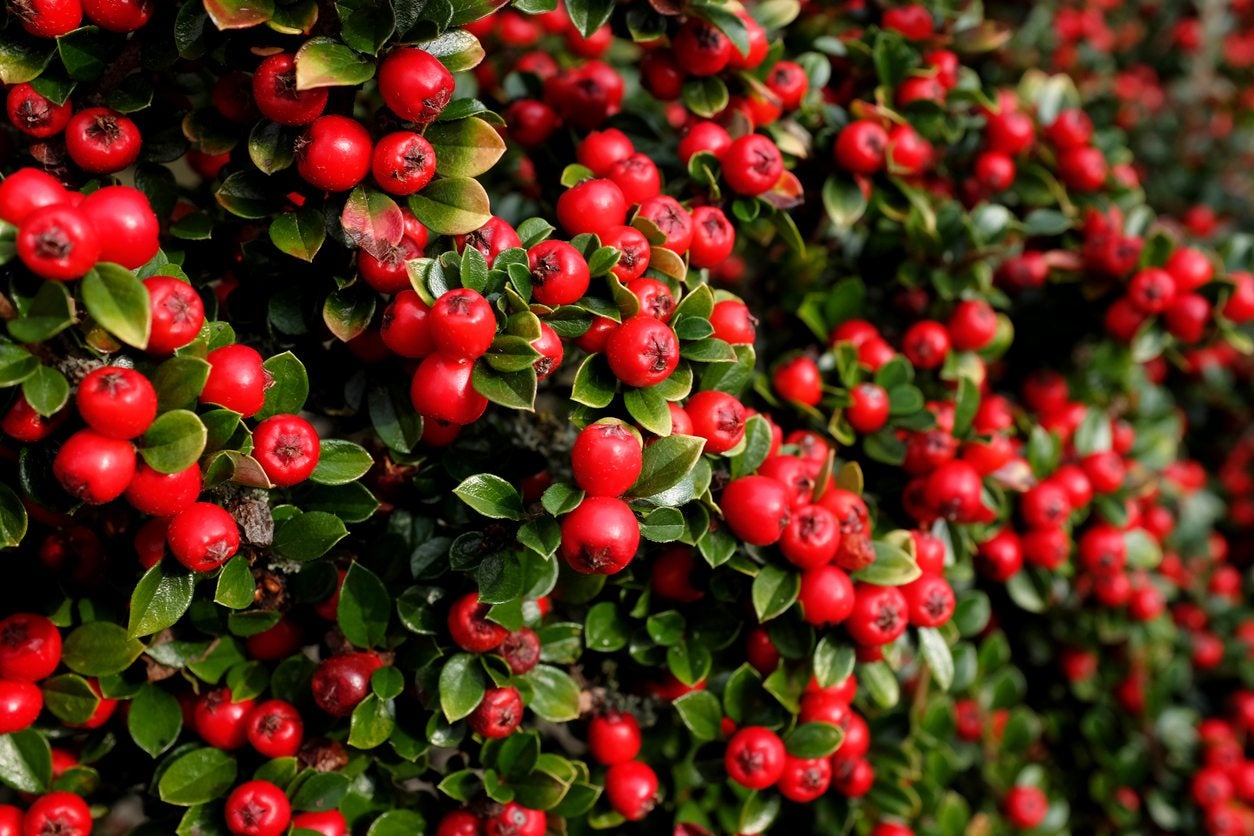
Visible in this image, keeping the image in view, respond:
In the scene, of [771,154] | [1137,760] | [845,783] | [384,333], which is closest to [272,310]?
[384,333]

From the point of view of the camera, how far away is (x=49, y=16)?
167 cm

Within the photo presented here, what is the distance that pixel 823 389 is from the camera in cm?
238

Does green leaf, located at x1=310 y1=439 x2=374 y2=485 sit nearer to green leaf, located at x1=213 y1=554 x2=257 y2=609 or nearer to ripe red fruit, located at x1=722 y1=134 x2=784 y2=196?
green leaf, located at x1=213 y1=554 x2=257 y2=609

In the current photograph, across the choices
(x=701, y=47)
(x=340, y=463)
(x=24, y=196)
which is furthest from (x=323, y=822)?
(x=701, y=47)

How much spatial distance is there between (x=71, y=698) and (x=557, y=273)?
4.16 ft

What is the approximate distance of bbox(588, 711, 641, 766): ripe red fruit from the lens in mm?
2094

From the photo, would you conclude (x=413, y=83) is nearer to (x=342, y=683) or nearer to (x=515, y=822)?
(x=342, y=683)

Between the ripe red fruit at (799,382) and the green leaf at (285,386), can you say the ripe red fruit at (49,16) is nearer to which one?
the green leaf at (285,386)

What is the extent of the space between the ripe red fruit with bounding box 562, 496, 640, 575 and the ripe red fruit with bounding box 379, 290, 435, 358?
40 centimetres

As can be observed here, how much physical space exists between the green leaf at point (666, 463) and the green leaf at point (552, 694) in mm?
532

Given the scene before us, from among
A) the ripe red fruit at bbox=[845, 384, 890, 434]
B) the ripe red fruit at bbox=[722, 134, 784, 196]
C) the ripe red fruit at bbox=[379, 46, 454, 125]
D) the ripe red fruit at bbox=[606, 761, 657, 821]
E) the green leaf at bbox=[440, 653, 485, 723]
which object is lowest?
the ripe red fruit at bbox=[606, 761, 657, 821]

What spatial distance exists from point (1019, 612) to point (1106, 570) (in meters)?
0.49

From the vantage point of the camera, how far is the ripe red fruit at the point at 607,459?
162 centimetres

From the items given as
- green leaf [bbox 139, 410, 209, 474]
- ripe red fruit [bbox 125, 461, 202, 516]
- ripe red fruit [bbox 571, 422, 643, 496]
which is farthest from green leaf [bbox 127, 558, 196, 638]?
ripe red fruit [bbox 571, 422, 643, 496]
